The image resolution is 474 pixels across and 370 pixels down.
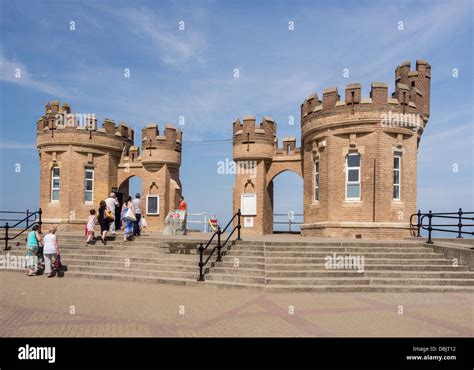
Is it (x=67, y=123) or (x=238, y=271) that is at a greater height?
(x=67, y=123)

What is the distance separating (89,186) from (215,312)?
17.7m

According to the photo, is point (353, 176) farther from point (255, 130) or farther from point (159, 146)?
point (159, 146)

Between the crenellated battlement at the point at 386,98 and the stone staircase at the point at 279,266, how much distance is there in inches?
267

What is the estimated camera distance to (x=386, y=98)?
16.5m

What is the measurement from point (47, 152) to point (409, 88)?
20.2m

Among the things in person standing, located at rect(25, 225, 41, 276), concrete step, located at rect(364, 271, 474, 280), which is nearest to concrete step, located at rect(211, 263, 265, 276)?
concrete step, located at rect(364, 271, 474, 280)

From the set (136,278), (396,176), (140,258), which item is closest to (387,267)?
(396,176)

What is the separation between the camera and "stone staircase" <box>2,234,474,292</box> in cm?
1012

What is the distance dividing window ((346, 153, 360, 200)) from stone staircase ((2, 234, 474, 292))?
4354 millimetres

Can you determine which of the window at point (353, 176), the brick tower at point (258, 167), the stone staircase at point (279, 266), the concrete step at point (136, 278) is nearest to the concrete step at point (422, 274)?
the stone staircase at point (279, 266)

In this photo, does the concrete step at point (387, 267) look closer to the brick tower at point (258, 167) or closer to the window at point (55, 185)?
the brick tower at point (258, 167)
